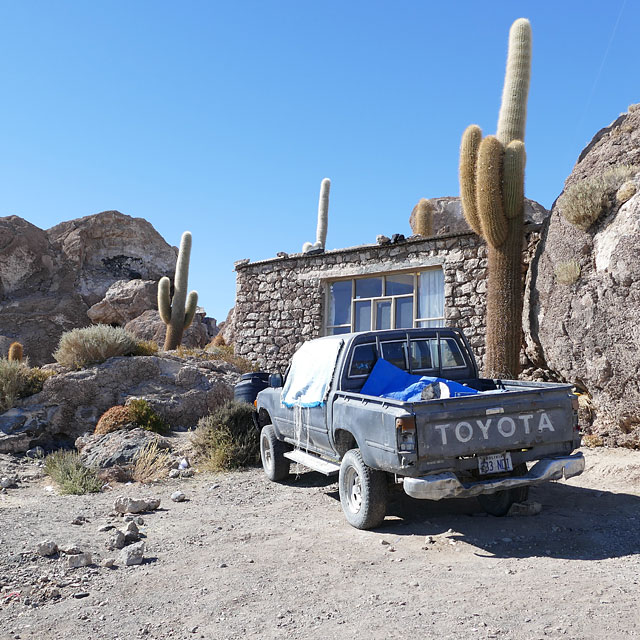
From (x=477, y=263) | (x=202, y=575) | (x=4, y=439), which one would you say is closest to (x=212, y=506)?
(x=202, y=575)

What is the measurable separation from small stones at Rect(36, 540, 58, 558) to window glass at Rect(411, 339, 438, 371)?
13.6ft

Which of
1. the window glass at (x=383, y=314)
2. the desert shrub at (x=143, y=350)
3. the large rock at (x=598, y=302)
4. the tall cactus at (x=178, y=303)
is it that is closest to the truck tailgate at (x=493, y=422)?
the large rock at (x=598, y=302)

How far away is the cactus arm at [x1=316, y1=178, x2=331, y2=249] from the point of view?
19234 mm

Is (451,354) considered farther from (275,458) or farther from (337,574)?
(337,574)

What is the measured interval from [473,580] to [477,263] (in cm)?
918

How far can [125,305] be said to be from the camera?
34531 millimetres

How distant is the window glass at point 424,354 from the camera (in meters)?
7.27

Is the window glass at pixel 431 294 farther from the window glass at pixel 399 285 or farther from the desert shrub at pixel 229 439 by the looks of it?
the desert shrub at pixel 229 439

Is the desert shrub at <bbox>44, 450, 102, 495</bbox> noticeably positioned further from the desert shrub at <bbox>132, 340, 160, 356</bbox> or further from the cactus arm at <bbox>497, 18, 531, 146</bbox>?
the cactus arm at <bbox>497, 18, 531, 146</bbox>

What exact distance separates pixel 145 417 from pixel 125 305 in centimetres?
2349

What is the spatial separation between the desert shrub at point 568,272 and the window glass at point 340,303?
5.83 metres

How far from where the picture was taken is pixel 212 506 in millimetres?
7539

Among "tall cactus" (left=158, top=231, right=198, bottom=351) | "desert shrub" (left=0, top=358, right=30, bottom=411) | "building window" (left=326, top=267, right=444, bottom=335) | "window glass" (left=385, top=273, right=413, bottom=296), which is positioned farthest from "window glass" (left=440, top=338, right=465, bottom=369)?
"tall cactus" (left=158, top=231, right=198, bottom=351)

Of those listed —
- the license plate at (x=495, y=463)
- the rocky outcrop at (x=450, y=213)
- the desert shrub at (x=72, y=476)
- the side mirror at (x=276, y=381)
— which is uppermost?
the rocky outcrop at (x=450, y=213)
